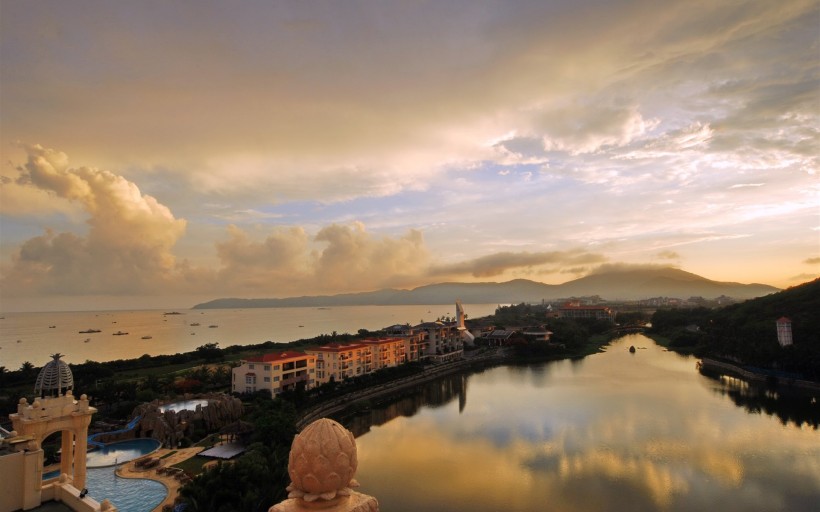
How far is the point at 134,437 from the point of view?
817 inches

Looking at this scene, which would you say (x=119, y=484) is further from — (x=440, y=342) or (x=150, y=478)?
(x=440, y=342)

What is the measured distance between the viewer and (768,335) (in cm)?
4150

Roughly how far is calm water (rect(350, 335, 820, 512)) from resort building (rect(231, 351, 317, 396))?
536cm

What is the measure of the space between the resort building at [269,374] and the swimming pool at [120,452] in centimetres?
886

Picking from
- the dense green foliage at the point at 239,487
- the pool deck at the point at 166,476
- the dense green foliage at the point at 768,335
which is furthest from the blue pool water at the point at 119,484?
the dense green foliage at the point at 768,335

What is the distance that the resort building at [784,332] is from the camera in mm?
39713

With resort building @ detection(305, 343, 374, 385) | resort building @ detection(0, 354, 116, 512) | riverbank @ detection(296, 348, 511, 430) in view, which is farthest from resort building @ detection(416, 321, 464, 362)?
resort building @ detection(0, 354, 116, 512)

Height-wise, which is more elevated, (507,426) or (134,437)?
(134,437)

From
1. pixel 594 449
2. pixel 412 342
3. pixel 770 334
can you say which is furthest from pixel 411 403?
pixel 770 334

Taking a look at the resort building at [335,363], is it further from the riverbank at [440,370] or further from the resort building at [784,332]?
the resort building at [784,332]

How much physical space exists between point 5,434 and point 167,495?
237 inches

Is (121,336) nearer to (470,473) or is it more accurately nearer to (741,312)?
(470,473)

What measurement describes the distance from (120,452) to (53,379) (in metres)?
10.6

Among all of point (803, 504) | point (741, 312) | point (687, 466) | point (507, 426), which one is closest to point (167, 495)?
point (507, 426)
